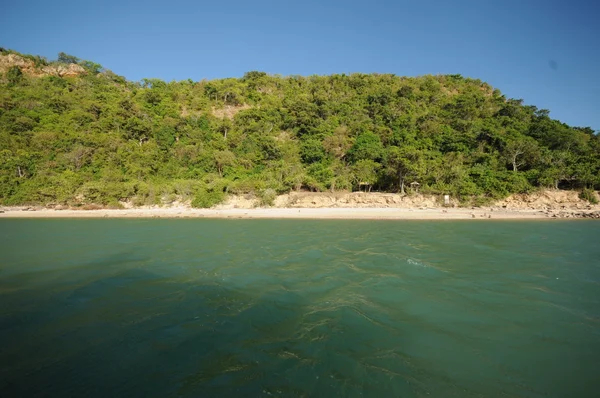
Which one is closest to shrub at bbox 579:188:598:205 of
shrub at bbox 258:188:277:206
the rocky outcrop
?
shrub at bbox 258:188:277:206

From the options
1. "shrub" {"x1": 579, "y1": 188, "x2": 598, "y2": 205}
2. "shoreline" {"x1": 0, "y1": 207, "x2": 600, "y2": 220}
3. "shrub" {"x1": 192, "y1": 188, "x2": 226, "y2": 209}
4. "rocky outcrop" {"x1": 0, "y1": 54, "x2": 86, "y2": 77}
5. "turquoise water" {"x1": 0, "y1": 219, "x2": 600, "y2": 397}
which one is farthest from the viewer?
"rocky outcrop" {"x1": 0, "y1": 54, "x2": 86, "y2": 77}

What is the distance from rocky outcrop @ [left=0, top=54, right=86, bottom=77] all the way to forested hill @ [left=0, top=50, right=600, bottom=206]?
5482 mm

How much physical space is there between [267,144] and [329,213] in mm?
20446

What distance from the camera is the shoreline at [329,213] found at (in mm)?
24859

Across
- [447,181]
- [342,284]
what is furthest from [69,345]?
[447,181]

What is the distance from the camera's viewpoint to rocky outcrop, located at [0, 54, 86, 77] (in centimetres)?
6666

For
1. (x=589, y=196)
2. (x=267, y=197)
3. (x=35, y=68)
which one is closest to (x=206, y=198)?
(x=267, y=197)

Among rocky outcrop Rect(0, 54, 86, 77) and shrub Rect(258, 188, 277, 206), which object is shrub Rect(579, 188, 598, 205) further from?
rocky outcrop Rect(0, 54, 86, 77)

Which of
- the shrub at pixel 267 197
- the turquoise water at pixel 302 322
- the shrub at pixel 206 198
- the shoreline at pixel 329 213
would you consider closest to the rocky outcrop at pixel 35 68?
the shoreline at pixel 329 213

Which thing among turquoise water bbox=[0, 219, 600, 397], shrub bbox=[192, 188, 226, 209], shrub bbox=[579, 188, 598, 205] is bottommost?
turquoise water bbox=[0, 219, 600, 397]

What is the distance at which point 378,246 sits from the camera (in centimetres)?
1451

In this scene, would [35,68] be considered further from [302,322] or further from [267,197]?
[302,322]

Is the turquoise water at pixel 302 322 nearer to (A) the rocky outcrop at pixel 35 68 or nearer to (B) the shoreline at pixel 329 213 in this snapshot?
(B) the shoreline at pixel 329 213

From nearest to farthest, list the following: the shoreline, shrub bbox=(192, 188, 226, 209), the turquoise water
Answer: the turquoise water, the shoreline, shrub bbox=(192, 188, 226, 209)
